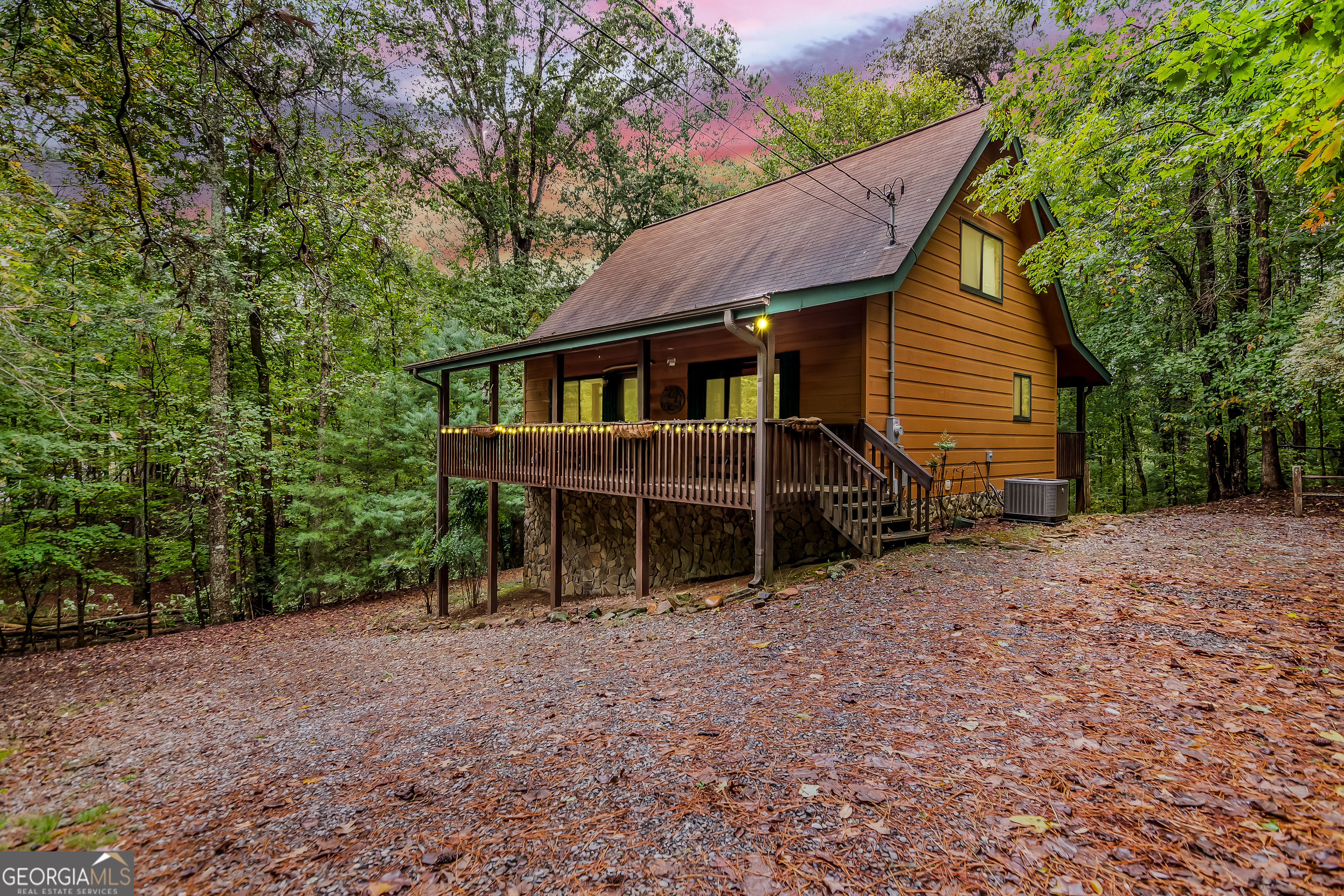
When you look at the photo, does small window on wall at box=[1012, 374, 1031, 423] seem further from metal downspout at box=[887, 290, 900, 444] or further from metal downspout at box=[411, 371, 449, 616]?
metal downspout at box=[411, 371, 449, 616]

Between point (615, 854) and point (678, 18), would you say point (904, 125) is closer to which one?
point (678, 18)

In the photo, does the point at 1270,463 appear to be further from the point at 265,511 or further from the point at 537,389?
A: the point at 265,511

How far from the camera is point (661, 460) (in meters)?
7.97

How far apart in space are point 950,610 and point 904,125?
22149mm

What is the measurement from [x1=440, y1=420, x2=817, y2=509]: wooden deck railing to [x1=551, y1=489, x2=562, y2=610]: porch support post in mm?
398

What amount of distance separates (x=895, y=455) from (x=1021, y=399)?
20.0 ft

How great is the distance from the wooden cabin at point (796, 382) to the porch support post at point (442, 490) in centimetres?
10

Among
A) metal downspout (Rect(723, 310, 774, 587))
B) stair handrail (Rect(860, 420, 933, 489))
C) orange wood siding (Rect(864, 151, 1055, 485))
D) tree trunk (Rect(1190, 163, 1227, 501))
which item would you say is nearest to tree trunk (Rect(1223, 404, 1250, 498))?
tree trunk (Rect(1190, 163, 1227, 501))

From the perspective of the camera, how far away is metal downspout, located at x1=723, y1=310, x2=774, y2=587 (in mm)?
6617

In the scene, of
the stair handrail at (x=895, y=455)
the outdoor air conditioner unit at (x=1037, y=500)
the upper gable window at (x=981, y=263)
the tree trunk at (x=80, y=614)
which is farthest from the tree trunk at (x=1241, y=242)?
the tree trunk at (x=80, y=614)

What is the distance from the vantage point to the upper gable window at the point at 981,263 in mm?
10148

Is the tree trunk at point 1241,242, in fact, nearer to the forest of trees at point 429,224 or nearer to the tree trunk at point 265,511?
the forest of trees at point 429,224

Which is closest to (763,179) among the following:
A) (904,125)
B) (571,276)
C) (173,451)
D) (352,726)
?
(904,125)

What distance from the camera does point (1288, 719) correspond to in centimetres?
289
